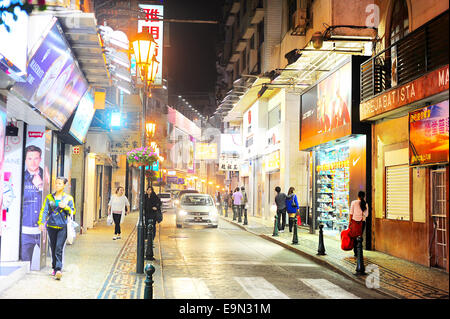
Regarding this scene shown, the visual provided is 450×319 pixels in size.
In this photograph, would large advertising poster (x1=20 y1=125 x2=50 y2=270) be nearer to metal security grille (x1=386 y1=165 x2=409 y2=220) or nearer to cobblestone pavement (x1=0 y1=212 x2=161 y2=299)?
cobblestone pavement (x1=0 y1=212 x2=161 y2=299)

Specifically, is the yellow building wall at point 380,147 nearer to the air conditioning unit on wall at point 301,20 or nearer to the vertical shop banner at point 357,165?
the vertical shop banner at point 357,165

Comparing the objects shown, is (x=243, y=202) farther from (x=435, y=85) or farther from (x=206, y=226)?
(x=435, y=85)

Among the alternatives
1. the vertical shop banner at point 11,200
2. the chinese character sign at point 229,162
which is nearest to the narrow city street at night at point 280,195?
the vertical shop banner at point 11,200

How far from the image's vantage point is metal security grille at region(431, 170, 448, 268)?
12172 millimetres

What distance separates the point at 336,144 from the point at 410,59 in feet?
24.5

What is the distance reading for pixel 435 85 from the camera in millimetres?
9281

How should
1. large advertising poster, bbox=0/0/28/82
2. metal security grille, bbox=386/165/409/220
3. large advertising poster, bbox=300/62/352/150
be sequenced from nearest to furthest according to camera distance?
large advertising poster, bbox=0/0/28/82 < metal security grille, bbox=386/165/409/220 < large advertising poster, bbox=300/62/352/150

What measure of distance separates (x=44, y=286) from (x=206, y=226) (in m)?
15.9

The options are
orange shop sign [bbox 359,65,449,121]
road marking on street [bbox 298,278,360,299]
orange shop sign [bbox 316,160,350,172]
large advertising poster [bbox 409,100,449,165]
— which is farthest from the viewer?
orange shop sign [bbox 316,160,350,172]

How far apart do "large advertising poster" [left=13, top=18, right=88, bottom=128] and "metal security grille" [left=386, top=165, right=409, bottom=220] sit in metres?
9.21

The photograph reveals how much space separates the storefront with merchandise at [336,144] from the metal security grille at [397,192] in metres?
1.03

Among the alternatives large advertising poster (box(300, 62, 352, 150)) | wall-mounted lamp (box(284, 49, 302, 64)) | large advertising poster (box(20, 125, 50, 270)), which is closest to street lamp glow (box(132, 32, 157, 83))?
large advertising poster (box(20, 125, 50, 270))

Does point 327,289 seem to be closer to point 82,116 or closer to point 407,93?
point 407,93

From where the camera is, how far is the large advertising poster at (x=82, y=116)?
15417 mm
